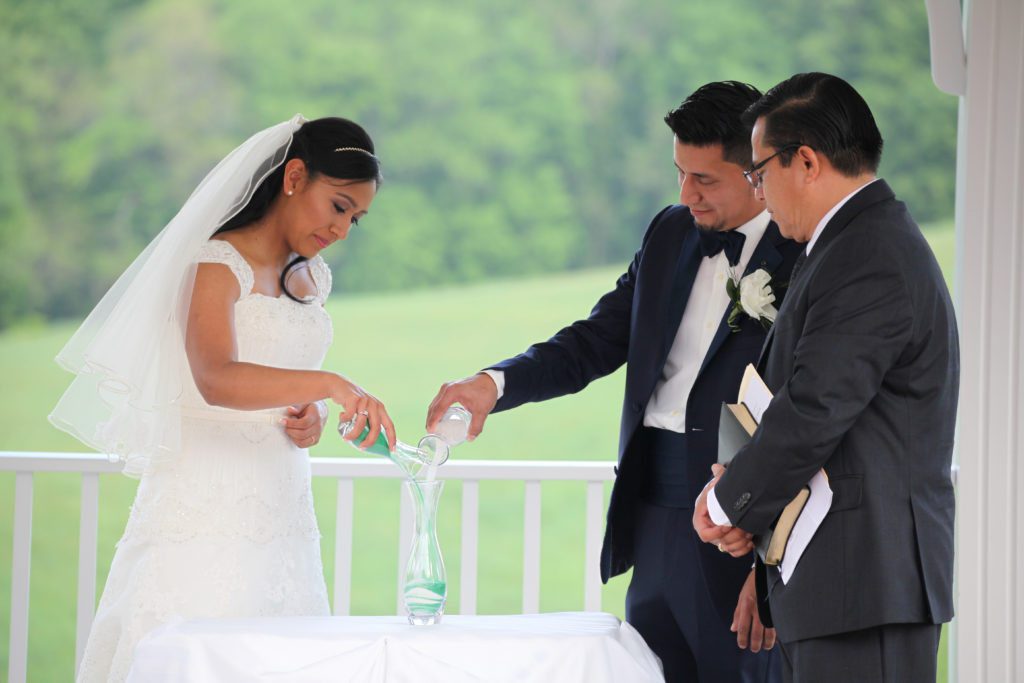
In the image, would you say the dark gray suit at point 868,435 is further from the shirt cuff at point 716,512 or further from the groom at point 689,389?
the groom at point 689,389

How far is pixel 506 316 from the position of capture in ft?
46.9

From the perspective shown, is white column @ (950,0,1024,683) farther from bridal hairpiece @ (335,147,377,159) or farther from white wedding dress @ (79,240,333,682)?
white wedding dress @ (79,240,333,682)

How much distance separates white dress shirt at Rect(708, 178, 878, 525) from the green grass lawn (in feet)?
38.2

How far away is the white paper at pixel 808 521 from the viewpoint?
183cm

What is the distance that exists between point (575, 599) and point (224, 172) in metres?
13.0

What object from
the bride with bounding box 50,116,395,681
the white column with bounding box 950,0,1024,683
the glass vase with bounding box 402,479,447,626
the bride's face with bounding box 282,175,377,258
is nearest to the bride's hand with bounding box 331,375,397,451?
the bride with bounding box 50,116,395,681

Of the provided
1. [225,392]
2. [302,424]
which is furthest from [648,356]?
[225,392]

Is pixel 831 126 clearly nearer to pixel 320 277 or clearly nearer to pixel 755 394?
pixel 755 394

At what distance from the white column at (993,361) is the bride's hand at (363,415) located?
1628 mm

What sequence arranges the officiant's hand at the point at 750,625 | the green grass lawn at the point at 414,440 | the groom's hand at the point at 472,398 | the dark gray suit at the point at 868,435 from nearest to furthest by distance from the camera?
1. the dark gray suit at the point at 868,435
2. the officiant's hand at the point at 750,625
3. the groom's hand at the point at 472,398
4. the green grass lawn at the point at 414,440

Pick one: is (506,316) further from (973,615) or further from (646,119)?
(973,615)

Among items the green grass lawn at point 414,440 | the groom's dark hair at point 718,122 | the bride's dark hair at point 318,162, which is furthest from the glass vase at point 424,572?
the green grass lawn at point 414,440

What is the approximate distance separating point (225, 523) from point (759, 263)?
48.4 inches

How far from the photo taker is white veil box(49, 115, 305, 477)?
2.38 m
